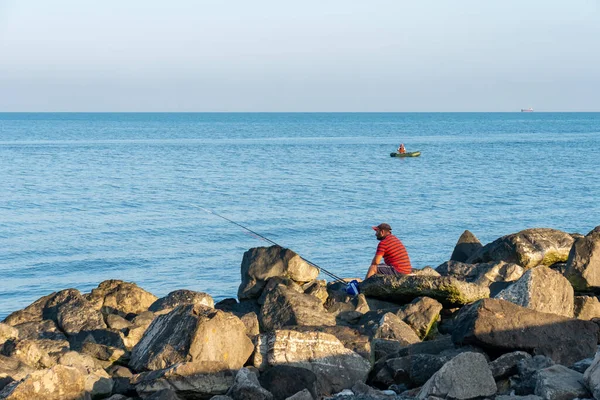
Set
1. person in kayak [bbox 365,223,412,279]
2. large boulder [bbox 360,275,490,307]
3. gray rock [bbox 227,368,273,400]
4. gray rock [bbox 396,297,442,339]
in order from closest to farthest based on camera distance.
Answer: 1. gray rock [bbox 227,368,273,400]
2. gray rock [bbox 396,297,442,339]
3. large boulder [bbox 360,275,490,307]
4. person in kayak [bbox 365,223,412,279]

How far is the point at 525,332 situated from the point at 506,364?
0.88 m

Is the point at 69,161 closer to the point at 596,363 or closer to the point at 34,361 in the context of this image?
the point at 34,361

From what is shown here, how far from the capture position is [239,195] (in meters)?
39.4

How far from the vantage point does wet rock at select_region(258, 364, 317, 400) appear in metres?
8.46

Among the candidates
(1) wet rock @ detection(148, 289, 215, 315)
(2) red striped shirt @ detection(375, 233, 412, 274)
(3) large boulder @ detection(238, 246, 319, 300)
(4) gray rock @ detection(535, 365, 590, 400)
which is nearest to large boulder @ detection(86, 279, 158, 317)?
(1) wet rock @ detection(148, 289, 215, 315)

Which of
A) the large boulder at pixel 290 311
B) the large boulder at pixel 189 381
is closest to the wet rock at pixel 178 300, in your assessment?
the large boulder at pixel 290 311

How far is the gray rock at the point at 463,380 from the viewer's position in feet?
25.6

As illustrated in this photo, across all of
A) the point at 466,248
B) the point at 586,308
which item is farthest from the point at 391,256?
the point at 586,308

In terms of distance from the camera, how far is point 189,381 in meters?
8.53

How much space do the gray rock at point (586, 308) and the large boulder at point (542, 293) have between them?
1.21ft

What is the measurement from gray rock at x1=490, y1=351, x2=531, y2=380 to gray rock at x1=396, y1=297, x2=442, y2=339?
2970mm

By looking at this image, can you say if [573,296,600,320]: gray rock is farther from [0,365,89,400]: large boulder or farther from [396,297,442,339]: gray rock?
[0,365,89,400]: large boulder

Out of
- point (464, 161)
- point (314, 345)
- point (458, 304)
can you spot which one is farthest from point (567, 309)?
point (464, 161)

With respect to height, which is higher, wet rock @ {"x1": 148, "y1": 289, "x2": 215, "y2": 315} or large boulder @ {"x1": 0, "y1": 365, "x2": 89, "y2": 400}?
large boulder @ {"x1": 0, "y1": 365, "x2": 89, "y2": 400}
